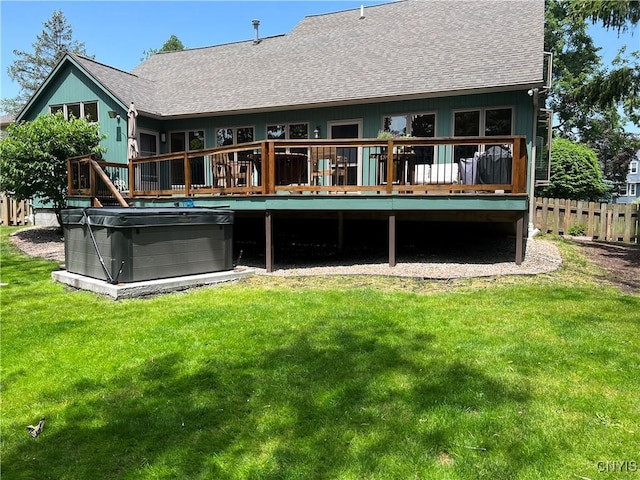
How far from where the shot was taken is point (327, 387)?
339 cm

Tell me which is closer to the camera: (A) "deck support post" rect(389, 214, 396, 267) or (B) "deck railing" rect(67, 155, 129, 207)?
(A) "deck support post" rect(389, 214, 396, 267)

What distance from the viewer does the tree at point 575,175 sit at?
17500 millimetres

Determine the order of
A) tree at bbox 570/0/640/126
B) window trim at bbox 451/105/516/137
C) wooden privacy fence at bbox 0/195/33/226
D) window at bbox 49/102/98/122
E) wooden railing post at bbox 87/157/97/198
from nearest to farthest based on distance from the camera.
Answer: tree at bbox 570/0/640/126, window trim at bbox 451/105/516/137, wooden railing post at bbox 87/157/97/198, window at bbox 49/102/98/122, wooden privacy fence at bbox 0/195/33/226

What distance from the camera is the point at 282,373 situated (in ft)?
12.0

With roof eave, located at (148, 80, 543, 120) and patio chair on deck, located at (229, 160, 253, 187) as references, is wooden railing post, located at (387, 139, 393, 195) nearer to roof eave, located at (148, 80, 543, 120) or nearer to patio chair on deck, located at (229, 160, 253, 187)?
patio chair on deck, located at (229, 160, 253, 187)

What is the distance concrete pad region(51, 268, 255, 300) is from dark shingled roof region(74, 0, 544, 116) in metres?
6.59

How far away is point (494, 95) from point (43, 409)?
10494mm

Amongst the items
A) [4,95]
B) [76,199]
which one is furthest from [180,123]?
[4,95]

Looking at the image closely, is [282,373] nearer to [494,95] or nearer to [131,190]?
[131,190]

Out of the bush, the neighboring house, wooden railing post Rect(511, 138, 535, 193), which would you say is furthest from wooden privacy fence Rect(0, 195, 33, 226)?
the neighboring house

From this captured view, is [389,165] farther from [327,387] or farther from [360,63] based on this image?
[360,63]

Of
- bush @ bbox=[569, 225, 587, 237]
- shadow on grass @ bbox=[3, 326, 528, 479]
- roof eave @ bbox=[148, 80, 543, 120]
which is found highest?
roof eave @ bbox=[148, 80, 543, 120]

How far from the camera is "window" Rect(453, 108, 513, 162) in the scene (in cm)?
1071

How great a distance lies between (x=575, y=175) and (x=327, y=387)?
17.4 metres
